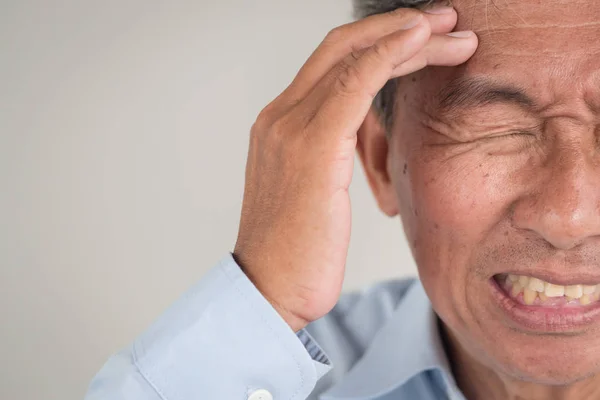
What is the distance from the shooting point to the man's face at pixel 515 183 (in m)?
1.64

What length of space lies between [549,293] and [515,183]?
9.1 inches

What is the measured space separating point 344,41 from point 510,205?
1.48 ft

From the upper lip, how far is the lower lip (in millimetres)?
74

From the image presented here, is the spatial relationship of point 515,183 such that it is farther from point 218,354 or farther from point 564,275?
point 218,354

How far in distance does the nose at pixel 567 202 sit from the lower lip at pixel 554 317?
177 mm

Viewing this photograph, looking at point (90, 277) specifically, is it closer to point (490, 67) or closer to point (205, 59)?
point (205, 59)

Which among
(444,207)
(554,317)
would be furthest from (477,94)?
(554,317)

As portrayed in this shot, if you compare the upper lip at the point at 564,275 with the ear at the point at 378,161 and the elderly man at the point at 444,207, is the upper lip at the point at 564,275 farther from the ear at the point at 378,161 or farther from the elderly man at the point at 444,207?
the ear at the point at 378,161

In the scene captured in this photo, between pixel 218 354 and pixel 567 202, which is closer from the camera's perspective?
pixel 567 202

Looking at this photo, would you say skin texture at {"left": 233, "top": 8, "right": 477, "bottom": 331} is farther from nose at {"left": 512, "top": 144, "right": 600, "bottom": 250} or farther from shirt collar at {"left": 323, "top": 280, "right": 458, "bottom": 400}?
shirt collar at {"left": 323, "top": 280, "right": 458, "bottom": 400}

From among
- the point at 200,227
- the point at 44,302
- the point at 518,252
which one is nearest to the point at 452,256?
the point at 518,252

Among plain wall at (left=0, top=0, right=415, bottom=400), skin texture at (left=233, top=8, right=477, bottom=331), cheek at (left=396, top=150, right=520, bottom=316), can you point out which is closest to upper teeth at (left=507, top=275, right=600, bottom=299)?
cheek at (left=396, top=150, right=520, bottom=316)

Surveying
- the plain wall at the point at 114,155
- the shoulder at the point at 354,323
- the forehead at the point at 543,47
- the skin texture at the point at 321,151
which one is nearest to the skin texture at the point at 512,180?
the forehead at the point at 543,47

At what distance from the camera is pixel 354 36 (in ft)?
5.55
